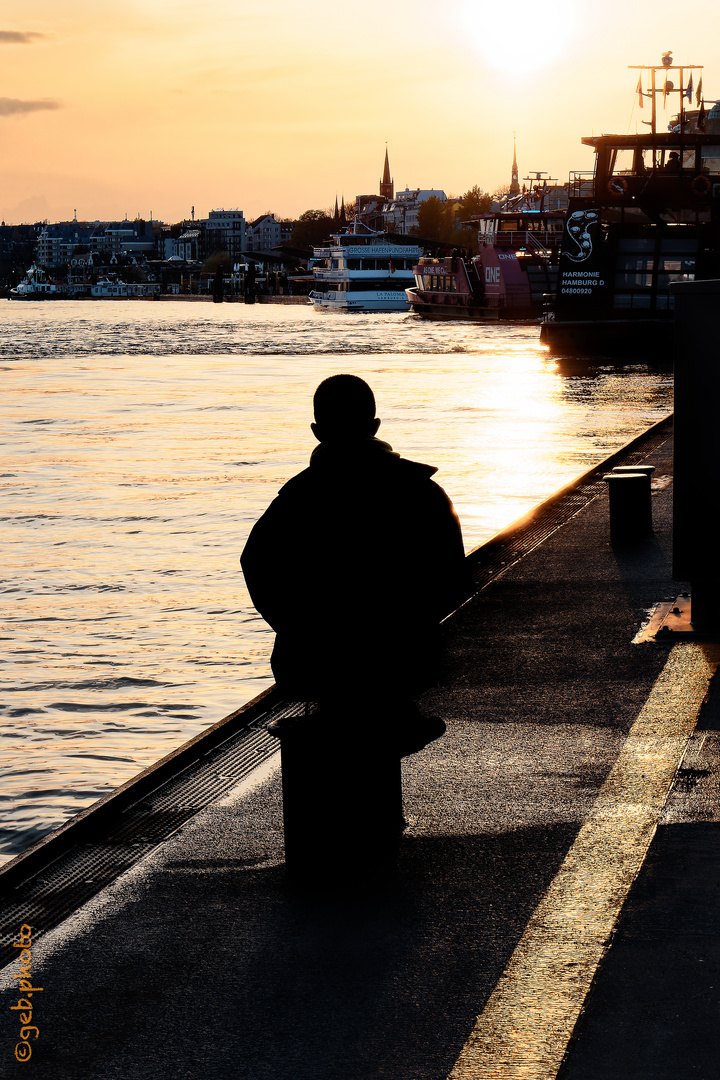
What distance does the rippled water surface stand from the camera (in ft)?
21.5

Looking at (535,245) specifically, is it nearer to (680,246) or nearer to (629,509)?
(680,246)

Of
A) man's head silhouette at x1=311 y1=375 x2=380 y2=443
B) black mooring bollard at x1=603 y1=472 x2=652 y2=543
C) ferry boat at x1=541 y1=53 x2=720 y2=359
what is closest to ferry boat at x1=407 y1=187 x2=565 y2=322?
ferry boat at x1=541 y1=53 x2=720 y2=359

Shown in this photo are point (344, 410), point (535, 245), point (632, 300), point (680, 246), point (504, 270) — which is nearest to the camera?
point (344, 410)

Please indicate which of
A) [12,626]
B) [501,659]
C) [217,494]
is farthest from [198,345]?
[501,659]

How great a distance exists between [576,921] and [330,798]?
70 cm

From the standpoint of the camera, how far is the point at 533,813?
157 inches

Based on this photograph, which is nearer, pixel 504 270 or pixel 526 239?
pixel 504 270

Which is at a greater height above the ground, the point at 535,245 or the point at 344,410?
the point at 535,245

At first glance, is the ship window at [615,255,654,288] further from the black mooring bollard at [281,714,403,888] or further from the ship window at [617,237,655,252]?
the black mooring bollard at [281,714,403,888]

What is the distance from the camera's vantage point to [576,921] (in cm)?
325

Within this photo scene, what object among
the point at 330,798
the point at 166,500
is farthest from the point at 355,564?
the point at 166,500

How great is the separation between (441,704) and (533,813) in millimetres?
1187

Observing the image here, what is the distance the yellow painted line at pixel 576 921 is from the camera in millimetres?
2695

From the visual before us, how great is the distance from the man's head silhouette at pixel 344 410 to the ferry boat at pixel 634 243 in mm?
28363
